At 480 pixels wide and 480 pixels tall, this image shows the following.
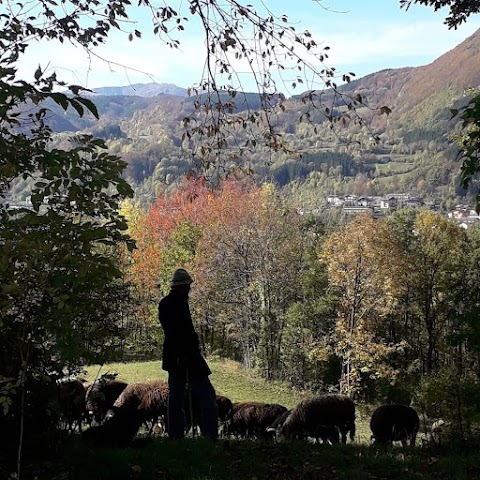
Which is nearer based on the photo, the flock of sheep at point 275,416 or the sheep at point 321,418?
the flock of sheep at point 275,416

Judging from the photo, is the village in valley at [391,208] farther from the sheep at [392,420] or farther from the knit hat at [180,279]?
the knit hat at [180,279]

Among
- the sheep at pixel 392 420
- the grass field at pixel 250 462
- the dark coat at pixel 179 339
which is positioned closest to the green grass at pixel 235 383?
the sheep at pixel 392 420

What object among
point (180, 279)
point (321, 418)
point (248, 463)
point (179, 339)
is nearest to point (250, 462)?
point (248, 463)

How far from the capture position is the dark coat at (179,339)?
6.02 m

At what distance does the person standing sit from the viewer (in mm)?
6023

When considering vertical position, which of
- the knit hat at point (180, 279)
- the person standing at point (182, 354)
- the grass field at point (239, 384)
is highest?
the knit hat at point (180, 279)

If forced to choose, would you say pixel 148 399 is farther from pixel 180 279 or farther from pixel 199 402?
pixel 180 279

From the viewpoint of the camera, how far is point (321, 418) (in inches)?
399

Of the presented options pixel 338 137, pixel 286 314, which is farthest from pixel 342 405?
pixel 286 314

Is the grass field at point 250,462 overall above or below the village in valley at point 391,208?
above

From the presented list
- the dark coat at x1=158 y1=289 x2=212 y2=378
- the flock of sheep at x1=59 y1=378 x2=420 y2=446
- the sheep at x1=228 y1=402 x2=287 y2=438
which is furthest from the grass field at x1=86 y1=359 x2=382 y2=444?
the dark coat at x1=158 y1=289 x2=212 y2=378

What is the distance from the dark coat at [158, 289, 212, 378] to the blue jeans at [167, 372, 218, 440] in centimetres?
11

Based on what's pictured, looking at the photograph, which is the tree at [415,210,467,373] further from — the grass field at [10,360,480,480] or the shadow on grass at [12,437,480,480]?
the shadow on grass at [12,437,480,480]

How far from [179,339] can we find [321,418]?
5128 millimetres
